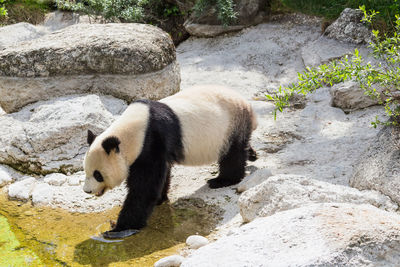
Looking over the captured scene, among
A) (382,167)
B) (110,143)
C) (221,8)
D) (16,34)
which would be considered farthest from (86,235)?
(16,34)

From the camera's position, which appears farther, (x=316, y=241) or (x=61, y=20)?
(x=61, y=20)

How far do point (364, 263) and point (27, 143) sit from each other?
439cm

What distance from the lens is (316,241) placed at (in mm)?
3010

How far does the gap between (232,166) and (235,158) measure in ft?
0.31

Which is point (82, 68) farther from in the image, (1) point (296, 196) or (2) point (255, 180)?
(1) point (296, 196)

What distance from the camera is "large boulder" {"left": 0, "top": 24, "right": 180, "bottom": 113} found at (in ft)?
21.8

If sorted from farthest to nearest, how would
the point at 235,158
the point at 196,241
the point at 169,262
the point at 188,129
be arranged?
the point at 235,158 → the point at 188,129 → the point at 196,241 → the point at 169,262

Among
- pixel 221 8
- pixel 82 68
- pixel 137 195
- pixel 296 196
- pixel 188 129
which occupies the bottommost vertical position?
pixel 137 195

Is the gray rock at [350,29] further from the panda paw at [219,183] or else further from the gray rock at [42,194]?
the gray rock at [42,194]

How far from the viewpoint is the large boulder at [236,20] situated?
10133 mm

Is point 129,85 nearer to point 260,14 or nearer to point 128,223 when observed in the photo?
point 128,223

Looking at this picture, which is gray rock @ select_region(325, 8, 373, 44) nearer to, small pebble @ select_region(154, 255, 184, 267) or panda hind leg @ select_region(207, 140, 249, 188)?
panda hind leg @ select_region(207, 140, 249, 188)

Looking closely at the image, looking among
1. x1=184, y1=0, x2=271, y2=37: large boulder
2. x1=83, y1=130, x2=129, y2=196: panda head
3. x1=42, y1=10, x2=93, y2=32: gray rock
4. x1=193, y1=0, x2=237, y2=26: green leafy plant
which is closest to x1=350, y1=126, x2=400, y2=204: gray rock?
x1=83, y1=130, x2=129, y2=196: panda head

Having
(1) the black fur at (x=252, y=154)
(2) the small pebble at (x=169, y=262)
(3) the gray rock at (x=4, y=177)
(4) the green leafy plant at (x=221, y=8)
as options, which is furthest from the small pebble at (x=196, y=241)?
(4) the green leafy plant at (x=221, y=8)
